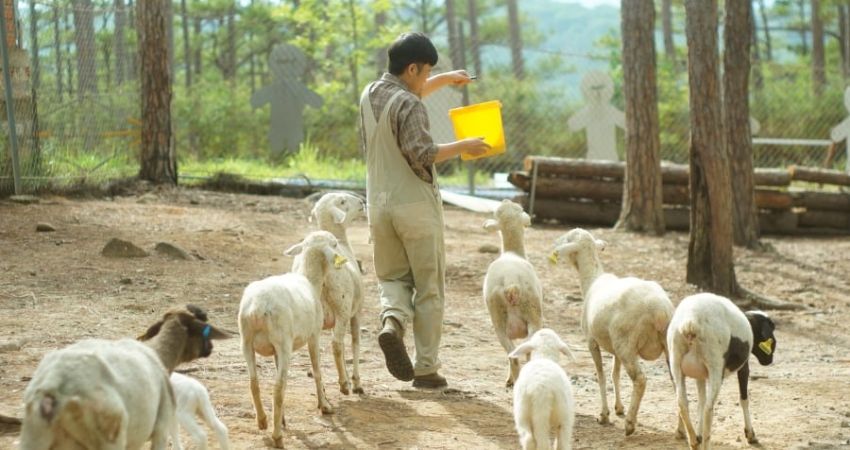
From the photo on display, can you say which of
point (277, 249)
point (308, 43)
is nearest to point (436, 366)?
point (277, 249)

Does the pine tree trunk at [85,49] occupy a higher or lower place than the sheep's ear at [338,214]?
higher

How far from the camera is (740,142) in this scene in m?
15.2

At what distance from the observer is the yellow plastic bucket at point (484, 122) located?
823 centimetres

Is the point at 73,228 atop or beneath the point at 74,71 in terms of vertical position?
beneath

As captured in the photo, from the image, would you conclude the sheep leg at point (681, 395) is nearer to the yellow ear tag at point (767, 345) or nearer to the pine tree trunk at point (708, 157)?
the yellow ear tag at point (767, 345)

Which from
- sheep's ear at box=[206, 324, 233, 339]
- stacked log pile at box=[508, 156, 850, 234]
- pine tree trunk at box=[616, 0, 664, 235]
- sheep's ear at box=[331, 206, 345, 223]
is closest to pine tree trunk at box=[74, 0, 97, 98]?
stacked log pile at box=[508, 156, 850, 234]

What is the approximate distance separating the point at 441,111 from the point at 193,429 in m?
13.4

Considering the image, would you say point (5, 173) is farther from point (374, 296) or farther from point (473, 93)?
point (473, 93)

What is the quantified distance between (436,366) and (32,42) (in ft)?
31.4

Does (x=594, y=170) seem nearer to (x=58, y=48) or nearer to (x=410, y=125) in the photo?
(x=58, y=48)

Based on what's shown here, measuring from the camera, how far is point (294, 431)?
720 centimetres

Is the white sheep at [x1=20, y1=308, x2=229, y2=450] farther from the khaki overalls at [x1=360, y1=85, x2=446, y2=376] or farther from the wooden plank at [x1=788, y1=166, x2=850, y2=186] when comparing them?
the wooden plank at [x1=788, y1=166, x2=850, y2=186]

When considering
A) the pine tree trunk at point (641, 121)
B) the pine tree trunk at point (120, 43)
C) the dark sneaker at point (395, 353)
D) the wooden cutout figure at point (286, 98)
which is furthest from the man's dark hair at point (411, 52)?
the wooden cutout figure at point (286, 98)

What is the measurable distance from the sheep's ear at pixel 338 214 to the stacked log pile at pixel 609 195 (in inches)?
333
